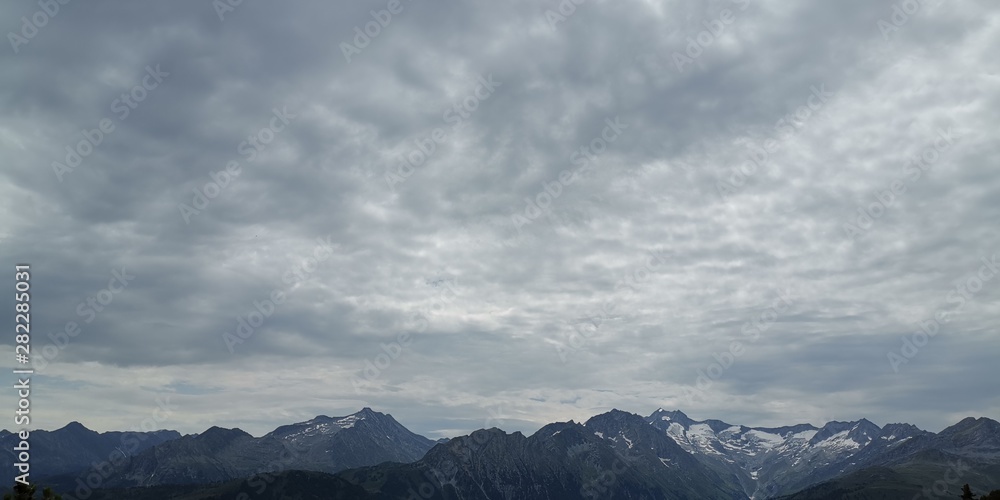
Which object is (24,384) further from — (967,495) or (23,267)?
(967,495)

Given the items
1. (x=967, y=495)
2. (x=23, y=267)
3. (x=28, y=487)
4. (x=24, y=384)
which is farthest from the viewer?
(x=23, y=267)

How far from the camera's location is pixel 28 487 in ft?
186

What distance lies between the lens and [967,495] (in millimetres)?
78125

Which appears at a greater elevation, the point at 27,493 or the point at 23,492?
the point at 23,492

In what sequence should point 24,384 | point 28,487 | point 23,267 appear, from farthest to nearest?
point 23,267, point 24,384, point 28,487

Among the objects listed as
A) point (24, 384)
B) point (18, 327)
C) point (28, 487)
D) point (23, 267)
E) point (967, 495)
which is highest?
point (23, 267)

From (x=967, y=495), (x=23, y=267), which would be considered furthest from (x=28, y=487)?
(x=967, y=495)

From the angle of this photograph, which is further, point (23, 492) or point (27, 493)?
point (27, 493)

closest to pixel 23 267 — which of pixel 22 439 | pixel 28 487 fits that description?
pixel 22 439

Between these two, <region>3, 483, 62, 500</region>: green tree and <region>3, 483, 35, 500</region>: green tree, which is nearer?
<region>3, 483, 62, 500</region>: green tree

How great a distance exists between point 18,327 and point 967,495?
120 metres

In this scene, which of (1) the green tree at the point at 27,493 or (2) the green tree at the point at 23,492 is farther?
(2) the green tree at the point at 23,492

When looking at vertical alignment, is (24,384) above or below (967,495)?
above

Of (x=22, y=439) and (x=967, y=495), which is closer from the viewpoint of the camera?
(x=967, y=495)
